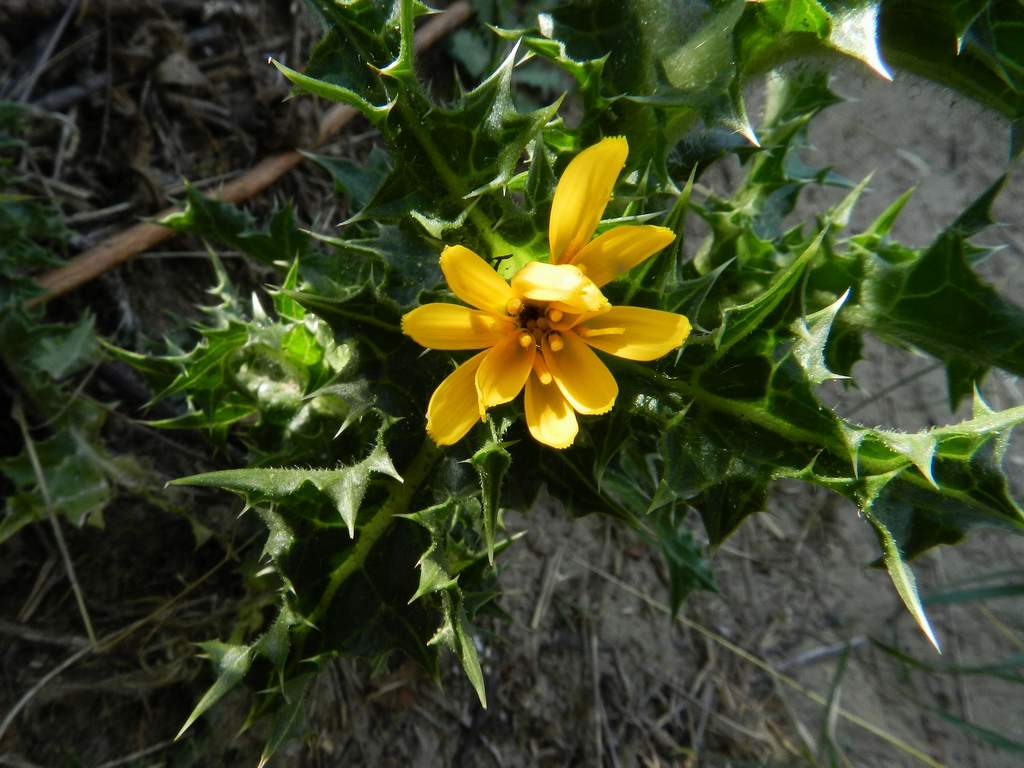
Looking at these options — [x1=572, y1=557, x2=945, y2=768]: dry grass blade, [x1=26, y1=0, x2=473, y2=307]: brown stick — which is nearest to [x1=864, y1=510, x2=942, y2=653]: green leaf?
[x1=572, y1=557, x2=945, y2=768]: dry grass blade

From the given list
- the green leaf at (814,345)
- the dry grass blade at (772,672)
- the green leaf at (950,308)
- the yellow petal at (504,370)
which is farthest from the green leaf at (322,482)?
the dry grass blade at (772,672)

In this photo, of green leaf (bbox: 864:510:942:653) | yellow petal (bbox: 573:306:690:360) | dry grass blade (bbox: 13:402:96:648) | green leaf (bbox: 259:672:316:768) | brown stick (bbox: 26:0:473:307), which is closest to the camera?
green leaf (bbox: 864:510:942:653)

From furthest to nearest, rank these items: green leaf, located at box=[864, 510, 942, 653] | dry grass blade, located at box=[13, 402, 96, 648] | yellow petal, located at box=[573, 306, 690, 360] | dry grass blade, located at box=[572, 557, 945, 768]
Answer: dry grass blade, located at box=[572, 557, 945, 768]
dry grass blade, located at box=[13, 402, 96, 648]
yellow petal, located at box=[573, 306, 690, 360]
green leaf, located at box=[864, 510, 942, 653]

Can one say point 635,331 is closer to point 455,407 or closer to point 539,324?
point 539,324

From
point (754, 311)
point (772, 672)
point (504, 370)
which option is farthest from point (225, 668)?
point (772, 672)

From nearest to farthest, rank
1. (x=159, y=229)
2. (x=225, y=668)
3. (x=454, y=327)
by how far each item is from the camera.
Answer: (x=454, y=327) < (x=225, y=668) < (x=159, y=229)


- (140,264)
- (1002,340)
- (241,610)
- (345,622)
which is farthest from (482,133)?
(140,264)

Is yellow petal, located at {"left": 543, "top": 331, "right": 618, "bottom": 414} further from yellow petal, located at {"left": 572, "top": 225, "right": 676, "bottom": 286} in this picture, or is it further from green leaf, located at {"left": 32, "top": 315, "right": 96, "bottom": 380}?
green leaf, located at {"left": 32, "top": 315, "right": 96, "bottom": 380}
